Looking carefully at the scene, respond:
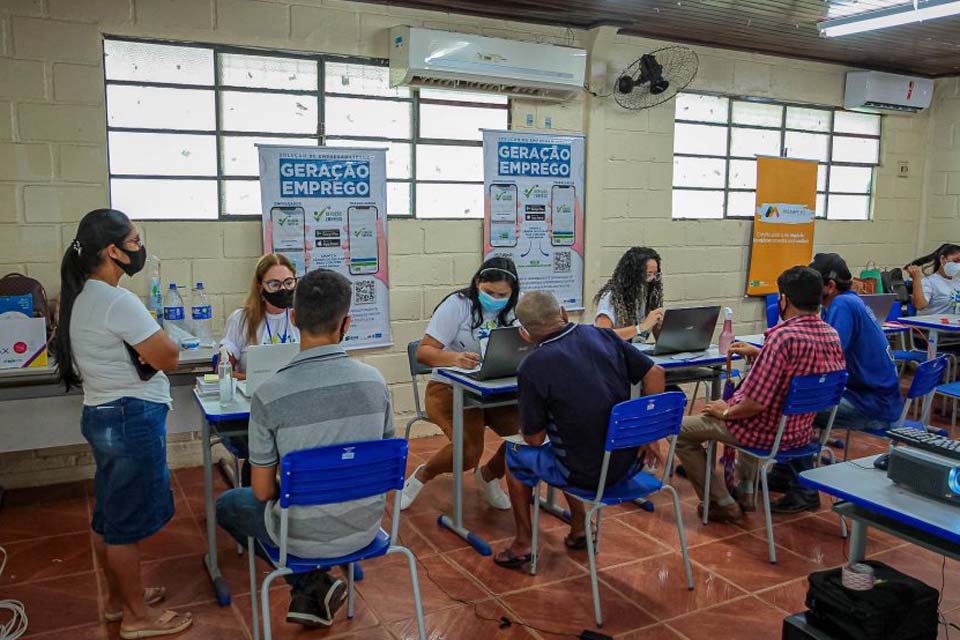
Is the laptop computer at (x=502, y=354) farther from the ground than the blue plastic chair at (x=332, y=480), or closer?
farther from the ground

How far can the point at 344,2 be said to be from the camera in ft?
15.6

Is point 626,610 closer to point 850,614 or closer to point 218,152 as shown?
point 850,614

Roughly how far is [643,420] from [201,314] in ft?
8.79

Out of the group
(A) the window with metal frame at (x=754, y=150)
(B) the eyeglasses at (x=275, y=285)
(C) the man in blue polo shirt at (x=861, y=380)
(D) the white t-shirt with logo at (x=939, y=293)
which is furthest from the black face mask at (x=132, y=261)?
(D) the white t-shirt with logo at (x=939, y=293)

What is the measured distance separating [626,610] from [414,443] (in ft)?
8.07

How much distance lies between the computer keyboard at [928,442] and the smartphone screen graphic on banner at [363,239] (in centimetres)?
339

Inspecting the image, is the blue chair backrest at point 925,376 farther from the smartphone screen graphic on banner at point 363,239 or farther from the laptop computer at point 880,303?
the smartphone screen graphic on banner at point 363,239

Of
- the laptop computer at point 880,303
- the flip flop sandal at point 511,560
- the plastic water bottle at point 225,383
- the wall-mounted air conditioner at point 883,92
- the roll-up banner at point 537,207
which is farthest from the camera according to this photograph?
the wall-mounted air conditioner at point 883,92

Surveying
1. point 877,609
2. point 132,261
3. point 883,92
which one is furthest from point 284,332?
point 883,92

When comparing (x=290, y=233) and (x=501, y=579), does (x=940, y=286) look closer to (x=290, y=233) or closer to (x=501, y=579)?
(x=501, y=579)

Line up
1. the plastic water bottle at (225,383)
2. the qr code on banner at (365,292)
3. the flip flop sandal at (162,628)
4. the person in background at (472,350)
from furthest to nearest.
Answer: the qr code on banner at (365,292)
the person in background at (472,350)
the plastic water bottle at (225,383)
the flip flop sandal at (162,628)

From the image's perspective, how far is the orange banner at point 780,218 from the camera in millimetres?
6645

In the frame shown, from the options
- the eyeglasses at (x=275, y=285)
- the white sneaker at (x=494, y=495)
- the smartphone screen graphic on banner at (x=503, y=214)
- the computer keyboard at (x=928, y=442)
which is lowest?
the white sneaker at (x=494, y=495)

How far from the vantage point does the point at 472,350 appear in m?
3.99
